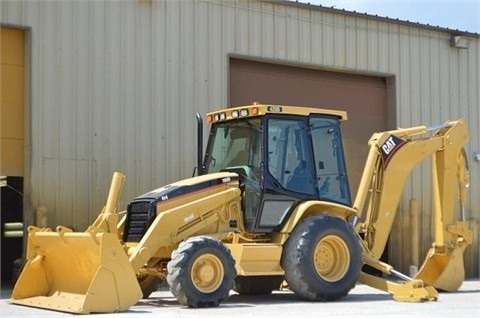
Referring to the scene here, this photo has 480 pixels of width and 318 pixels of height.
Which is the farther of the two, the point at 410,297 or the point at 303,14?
the point at 303,14

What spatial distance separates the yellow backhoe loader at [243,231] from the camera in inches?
463

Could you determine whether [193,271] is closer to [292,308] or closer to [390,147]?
[292,308]

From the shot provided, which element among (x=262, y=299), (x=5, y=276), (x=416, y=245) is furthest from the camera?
(x=416, y=245)

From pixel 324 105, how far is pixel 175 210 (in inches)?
321

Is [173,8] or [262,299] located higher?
[173,8]

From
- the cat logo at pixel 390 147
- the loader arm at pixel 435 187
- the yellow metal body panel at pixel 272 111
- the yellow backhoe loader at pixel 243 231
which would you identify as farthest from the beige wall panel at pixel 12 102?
the cat logo at pixel 390 147

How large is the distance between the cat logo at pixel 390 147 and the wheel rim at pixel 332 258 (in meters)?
2.25

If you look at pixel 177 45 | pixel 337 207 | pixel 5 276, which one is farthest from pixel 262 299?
pixel 5 276

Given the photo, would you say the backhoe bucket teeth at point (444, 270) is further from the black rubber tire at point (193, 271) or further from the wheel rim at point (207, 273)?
the wheel rim at point (207, 273)

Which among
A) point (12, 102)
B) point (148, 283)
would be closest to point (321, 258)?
point (148, 283)

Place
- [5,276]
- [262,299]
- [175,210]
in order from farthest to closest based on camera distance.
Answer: [5,276]
[262,299]
[175,210]

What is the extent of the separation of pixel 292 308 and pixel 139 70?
6879 mm

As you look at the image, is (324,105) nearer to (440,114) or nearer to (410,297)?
(440,114)

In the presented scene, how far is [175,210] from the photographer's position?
12.6 metres
